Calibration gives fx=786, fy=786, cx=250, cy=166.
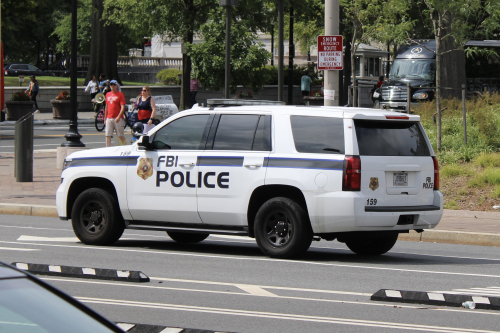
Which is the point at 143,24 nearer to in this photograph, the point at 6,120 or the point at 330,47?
the point at 6,120

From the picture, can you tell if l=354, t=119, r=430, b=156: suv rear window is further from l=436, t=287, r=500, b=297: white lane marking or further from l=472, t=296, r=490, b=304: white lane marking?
l=472, t=296, r=490, b=304: white lane marking

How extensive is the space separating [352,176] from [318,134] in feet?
2.38

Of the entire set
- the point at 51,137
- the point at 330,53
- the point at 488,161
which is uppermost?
the point at 330,53

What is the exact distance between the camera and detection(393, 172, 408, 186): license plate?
9273 millimetres

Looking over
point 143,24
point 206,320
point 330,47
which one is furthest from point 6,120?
point 206,320

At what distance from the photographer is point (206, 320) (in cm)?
628

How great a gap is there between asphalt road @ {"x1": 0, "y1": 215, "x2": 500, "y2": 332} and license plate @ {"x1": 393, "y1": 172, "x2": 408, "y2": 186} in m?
0.99

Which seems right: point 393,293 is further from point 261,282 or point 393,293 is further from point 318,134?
point 318,134

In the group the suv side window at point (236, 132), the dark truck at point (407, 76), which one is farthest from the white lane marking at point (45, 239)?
the dark truck at point (407, 76)

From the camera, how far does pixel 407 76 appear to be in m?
35.0

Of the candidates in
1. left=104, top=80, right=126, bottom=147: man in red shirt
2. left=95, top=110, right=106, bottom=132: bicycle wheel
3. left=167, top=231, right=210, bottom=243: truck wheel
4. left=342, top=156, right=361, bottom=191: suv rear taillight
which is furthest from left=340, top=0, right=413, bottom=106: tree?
left=342, top=156, right=361, bottom=191: suv rear taillight

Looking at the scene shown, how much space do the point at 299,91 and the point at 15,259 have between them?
3742 centimetres

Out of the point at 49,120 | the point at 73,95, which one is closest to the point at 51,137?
the point at 49,120

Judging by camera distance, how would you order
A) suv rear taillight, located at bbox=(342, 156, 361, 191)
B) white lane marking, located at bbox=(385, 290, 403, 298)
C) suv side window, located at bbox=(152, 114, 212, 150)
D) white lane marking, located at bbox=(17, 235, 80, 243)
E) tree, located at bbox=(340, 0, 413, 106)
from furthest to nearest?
tree, located at bbox=(340, 0, 413, 106)
white lane marking, located at bbox=(17, 235, 80, 243)
suv side window, located at bbox=(152, 114, 212, 150)
suv rear taillight, located at bbox=(342, 156, 361, 191)
white lane marking, located at bbox=(385, 290, 403, 298)
